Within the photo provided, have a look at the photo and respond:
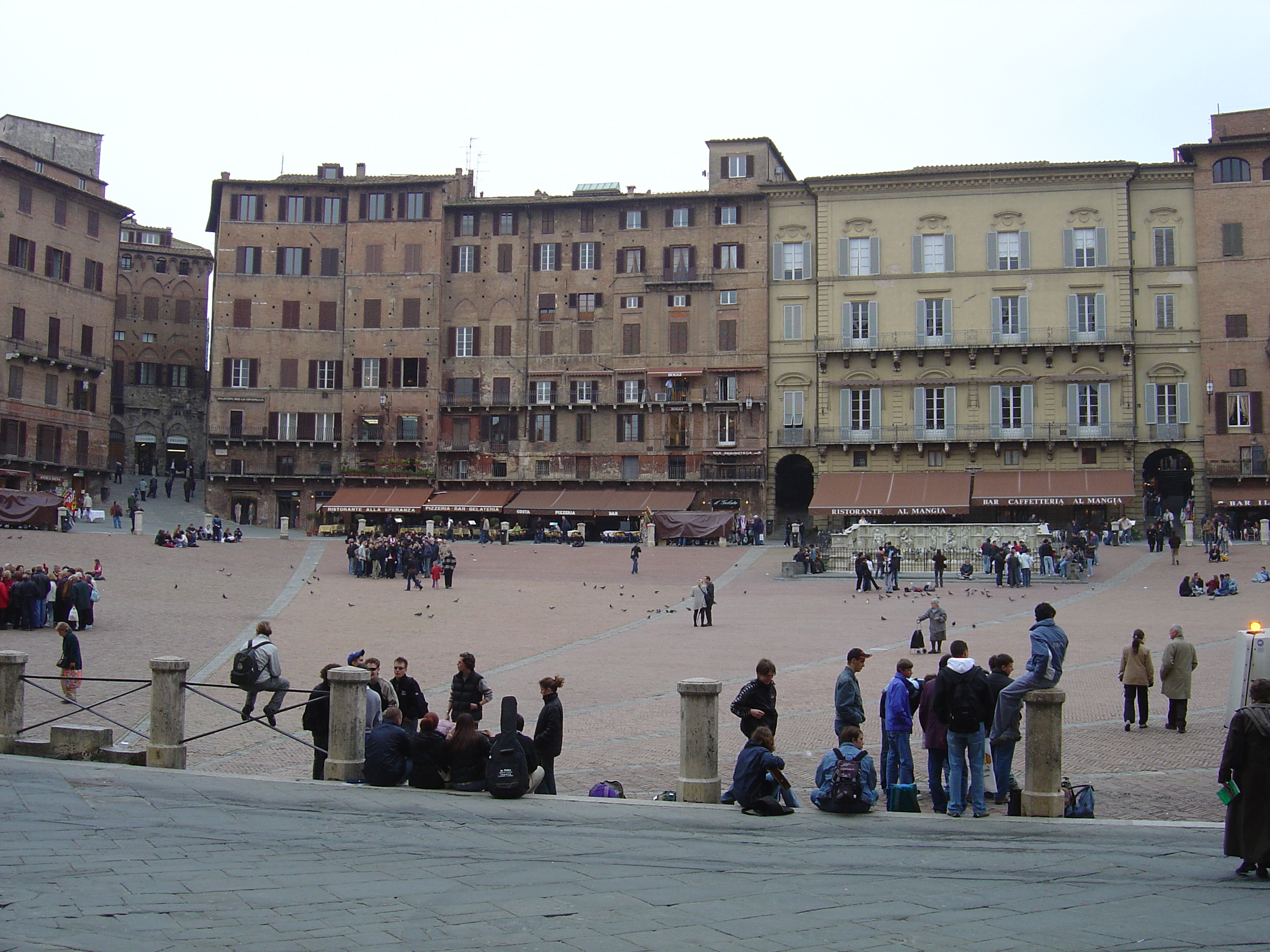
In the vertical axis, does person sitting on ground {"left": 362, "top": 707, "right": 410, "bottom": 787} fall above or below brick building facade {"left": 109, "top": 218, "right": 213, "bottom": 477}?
below

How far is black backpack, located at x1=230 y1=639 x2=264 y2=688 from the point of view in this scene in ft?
46.5

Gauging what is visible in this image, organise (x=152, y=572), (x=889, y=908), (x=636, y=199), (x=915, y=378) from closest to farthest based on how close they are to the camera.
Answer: (x=889, y=908) < (x=152, y=572) < (x=915, y=378) < (x=636, y=199)

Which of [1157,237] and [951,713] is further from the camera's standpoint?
[1157,237]

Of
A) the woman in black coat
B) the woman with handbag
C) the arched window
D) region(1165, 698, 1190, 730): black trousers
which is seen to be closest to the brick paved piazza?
region(1165, 698, 1190, 730): black trousers

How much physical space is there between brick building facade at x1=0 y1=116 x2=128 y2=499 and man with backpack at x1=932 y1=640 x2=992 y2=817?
51347mm

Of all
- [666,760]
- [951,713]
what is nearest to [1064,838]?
[951,713]

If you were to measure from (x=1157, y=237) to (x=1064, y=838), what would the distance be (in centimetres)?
5249

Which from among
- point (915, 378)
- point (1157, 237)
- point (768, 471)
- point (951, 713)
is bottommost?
point (951, 713)

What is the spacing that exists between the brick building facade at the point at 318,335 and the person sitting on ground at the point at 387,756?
51806 millimetres

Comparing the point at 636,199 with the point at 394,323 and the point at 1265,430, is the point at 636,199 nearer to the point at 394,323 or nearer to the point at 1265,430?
the point at 394,323

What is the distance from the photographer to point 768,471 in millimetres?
58844

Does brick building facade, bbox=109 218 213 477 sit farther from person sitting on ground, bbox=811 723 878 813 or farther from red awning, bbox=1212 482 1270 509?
person sitting on ground, bbox=811 723 878 813

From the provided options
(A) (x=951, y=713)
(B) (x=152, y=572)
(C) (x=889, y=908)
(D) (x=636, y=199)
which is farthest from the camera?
(D) (x=636, y=199)

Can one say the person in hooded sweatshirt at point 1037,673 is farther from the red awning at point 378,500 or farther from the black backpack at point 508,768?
the red awning at point 378,500
